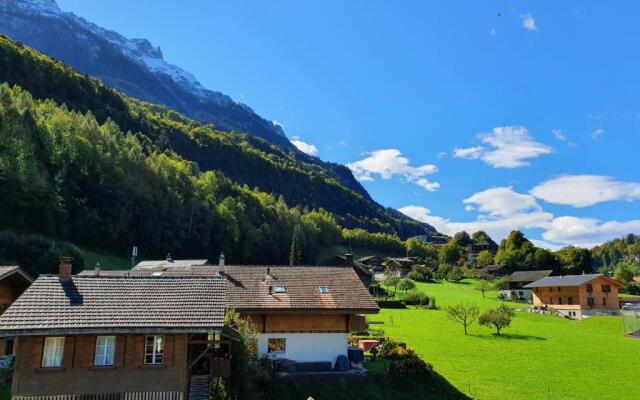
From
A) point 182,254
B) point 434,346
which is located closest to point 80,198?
point 182,254

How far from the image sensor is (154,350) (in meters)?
19.4

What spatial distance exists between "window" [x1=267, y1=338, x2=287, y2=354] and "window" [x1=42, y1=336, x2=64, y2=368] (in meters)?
11.2

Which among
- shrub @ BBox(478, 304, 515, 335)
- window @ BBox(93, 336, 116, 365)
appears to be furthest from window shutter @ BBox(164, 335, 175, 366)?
shrub @ BBox(478, 304, 515, 335)

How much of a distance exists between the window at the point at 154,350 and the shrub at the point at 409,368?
1269 centimetres

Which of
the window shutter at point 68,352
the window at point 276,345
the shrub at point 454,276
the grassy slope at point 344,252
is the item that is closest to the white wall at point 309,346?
the window at point 276,345

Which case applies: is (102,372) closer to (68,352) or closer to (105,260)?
(68,352)

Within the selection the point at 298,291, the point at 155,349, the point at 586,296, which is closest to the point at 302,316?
the point at 298,291

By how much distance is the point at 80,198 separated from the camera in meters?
75.3

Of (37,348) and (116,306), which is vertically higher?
(116,306)

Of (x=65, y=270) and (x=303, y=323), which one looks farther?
(x=303, y=323)

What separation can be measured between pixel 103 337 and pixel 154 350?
2.04 metres

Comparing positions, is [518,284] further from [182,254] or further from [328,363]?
[328,363]

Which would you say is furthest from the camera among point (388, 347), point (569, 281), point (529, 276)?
point (529, 276)

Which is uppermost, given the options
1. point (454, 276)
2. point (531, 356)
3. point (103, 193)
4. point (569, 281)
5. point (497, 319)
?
point (103, 193)
